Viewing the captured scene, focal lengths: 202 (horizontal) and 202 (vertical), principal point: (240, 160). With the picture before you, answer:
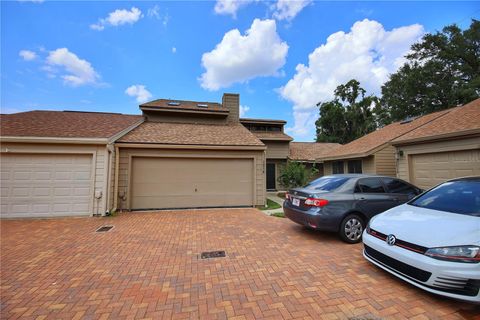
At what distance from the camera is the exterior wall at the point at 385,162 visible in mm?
10130

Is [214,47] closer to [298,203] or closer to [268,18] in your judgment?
[268,18]

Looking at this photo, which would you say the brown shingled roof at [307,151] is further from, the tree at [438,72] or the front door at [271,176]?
the tree at [438,72]

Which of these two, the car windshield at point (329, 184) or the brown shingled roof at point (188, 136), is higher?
the brown shingled roof at point (188, 136)

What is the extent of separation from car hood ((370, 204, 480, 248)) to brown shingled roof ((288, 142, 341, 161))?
12.2 m

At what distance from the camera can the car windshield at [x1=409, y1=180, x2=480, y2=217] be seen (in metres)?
2.85

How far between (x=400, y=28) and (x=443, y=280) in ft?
40.9

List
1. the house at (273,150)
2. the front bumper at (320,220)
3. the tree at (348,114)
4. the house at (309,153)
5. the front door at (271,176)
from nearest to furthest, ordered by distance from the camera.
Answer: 1. the front bumper at (320,220)
2. the front door at (271,176)
3. the house at (273,150)
4. the house at (309,153)
5. the tree at (348,114)

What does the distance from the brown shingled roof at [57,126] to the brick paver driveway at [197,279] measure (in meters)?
3.39

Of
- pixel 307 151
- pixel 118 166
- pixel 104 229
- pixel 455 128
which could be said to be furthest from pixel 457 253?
pixel 307 151

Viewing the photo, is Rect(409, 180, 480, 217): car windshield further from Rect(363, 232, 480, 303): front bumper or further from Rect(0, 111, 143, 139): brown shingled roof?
Rect(0, 111, 143, 139): brown shingled roof

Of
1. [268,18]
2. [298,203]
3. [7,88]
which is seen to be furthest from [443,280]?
[7,88]

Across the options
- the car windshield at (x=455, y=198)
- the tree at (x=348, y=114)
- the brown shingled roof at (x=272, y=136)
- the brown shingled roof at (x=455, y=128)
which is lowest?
the car windshield at (x=455, y=198)

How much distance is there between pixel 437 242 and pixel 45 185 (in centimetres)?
979

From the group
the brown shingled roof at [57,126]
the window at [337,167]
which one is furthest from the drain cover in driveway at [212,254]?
the window at [337,167]
